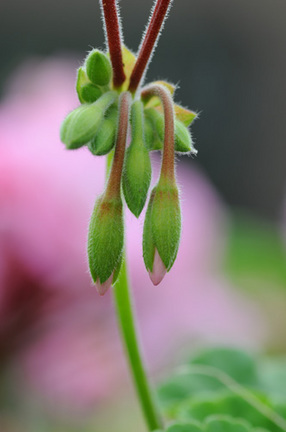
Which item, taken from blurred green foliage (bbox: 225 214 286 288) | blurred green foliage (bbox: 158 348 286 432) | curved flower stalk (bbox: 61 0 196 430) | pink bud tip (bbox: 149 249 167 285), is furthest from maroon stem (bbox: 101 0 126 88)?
blurred green foliage (bbox: 225 214 286 288)

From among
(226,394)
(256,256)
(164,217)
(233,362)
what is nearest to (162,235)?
(164,217)

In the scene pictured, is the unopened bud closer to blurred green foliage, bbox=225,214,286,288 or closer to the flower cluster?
the flower cluster

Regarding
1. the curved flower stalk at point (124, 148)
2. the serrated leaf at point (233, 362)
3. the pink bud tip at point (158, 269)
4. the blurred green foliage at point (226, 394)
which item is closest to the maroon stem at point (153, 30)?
the curved flower stalk at point (124, 148)

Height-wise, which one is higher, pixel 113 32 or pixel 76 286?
pixel 113 32

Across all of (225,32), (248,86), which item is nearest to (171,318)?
(248,86)

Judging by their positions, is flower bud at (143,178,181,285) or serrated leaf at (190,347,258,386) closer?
flower bud at (143,178,181,285)

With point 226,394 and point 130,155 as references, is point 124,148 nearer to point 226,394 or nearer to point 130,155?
point 130,155

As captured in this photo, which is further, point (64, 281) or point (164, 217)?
point (64, 281)
